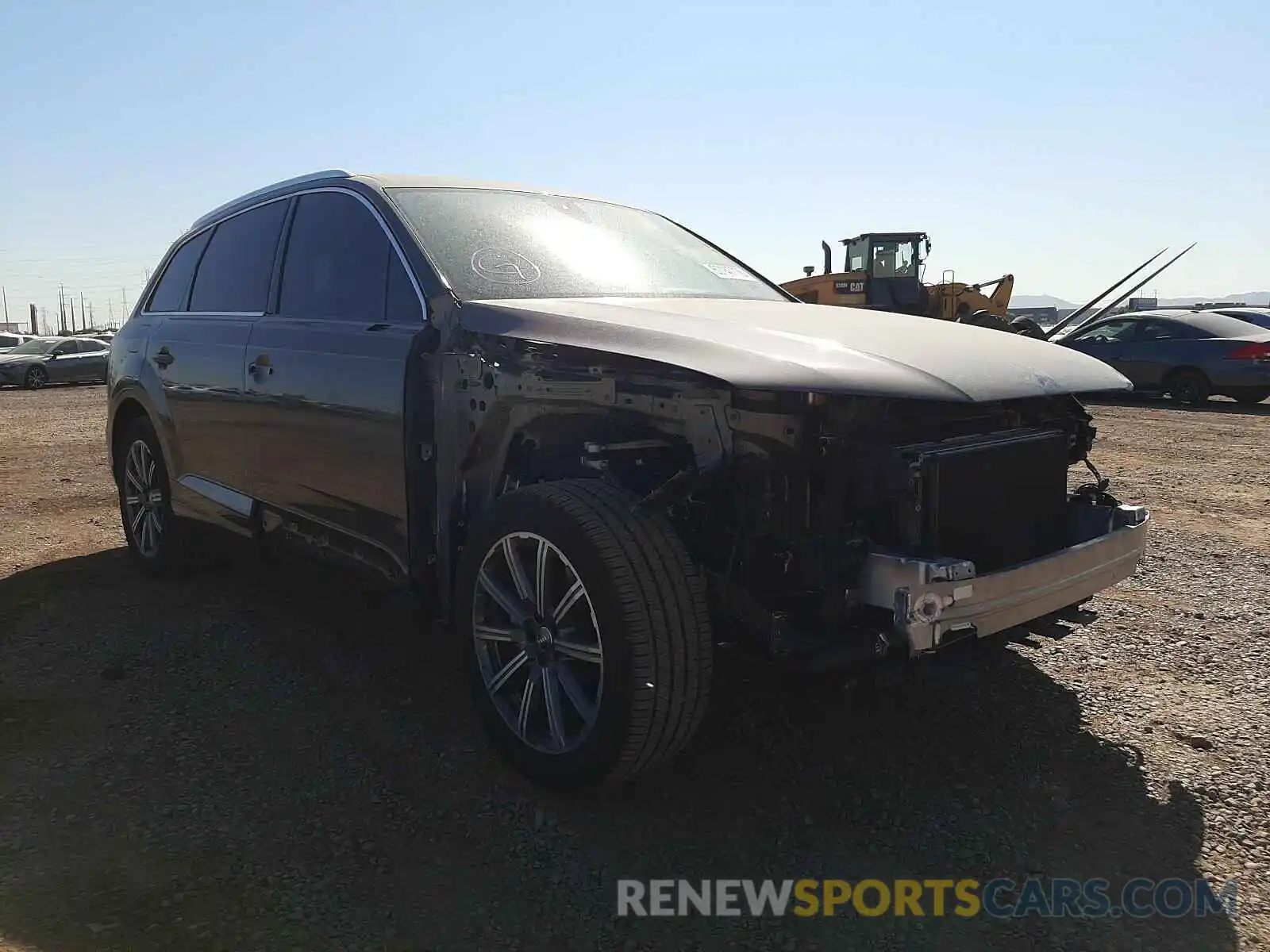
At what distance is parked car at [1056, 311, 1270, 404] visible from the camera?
44.2 ft

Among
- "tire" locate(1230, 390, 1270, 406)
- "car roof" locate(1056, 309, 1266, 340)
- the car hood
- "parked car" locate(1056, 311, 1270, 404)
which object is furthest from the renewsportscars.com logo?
"tire" locate(1230, 390, 1270, 406)

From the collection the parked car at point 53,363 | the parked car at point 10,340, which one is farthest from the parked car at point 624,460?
the parked car at point 10,340

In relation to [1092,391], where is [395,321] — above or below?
above

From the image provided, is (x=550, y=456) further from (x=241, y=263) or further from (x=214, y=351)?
(x=241, y=263)

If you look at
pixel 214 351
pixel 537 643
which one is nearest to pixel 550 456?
pixel 537 643

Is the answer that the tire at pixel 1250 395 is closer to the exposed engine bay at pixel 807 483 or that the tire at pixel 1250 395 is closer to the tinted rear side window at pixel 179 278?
the exposed engine bay at pixel 807 483

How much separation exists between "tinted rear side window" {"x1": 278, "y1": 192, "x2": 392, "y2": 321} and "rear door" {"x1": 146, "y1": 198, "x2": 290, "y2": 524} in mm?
213

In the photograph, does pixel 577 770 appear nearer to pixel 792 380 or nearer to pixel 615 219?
pixel 792 380

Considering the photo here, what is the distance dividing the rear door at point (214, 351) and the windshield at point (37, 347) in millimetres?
21667

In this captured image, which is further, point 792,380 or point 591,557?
point 591,557

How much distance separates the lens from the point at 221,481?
4422 mm

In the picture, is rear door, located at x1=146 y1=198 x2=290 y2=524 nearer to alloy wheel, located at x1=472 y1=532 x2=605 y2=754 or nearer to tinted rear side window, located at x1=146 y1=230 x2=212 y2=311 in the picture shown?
tinted rear side window, located at x1=146 y1=230 x2=212 y2=311

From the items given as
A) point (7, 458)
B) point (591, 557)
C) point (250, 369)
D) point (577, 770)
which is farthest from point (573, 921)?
point (7, 458)

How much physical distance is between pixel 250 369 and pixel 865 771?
279 cm
